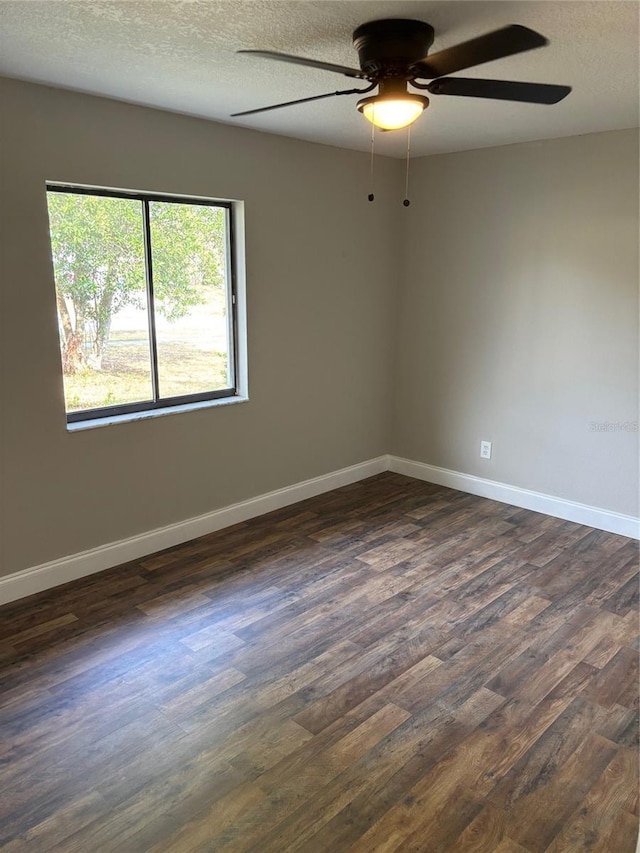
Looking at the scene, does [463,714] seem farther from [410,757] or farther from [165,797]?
[165,797]

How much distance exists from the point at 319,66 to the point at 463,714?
2.26 metres

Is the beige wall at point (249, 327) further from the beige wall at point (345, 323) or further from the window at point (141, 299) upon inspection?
the window at point (141, 299)

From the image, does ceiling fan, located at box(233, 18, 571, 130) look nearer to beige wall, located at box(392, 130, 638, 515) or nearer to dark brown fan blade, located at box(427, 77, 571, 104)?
dark brown fan blade, located at box(427, 77, 571, 104)

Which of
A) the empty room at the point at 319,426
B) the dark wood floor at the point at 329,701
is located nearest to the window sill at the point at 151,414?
the empty room at the point at 319,426

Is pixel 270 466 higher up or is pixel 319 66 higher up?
pixel 319 66

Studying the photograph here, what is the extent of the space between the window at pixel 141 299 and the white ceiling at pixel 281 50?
546mm

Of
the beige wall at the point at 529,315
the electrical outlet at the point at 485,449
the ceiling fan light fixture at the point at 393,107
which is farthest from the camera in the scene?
the electrical outlet at the point at 485,449

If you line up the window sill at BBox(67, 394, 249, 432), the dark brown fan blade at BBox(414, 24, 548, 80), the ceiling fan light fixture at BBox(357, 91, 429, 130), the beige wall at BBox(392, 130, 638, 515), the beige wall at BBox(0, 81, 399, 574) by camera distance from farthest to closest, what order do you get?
the beige wall at BBox(392, 130, 638, 515), the window sill at BBox(67, 394, 249, 432), the beige wall at BBox(0, 81, 399, 574), the ceiling fan light fixture at BBox(357, 91, 429, 130), the dark brown fan blade at BBox(414, 24, 548, 80)

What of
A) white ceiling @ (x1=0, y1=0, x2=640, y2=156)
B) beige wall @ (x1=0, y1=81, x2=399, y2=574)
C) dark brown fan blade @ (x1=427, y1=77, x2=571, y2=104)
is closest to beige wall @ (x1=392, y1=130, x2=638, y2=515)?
beige wall @ (x1=0, y1=81, x2=399, y2=574)

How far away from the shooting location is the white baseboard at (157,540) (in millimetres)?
3027

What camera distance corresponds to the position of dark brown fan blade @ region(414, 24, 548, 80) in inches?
63.0

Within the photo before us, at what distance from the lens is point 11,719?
2240 mm

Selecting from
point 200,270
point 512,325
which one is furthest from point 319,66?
point 512,325

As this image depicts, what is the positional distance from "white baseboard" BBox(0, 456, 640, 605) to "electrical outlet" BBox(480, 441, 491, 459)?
179 millimetres
